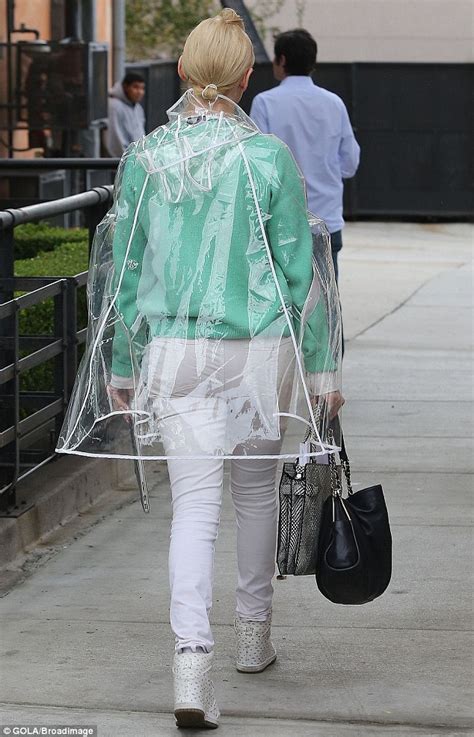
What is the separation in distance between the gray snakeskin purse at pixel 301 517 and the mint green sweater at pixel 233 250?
450mm

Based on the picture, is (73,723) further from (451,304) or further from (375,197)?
(375,197)

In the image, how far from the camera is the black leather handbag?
372 cm

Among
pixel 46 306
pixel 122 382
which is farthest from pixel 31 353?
pixel 122 382

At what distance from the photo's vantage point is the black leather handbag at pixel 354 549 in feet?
12.2

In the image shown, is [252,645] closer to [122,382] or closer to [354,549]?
[354,549]

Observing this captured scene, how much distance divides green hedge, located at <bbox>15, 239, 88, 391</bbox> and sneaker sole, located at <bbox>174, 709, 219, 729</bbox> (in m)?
2.61

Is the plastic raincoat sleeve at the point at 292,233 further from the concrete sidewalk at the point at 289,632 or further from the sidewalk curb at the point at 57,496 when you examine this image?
the sidewalk curb at the point at 57,496

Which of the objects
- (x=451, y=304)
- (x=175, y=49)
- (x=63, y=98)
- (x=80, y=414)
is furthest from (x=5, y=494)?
(x=175, y=49)

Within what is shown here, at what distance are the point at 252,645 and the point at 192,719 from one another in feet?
1.69

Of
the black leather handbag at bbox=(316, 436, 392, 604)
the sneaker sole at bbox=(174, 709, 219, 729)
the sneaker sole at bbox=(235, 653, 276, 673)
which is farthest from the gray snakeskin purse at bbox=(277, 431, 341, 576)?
the sneaker sole at bbox=(174, 709, 219, 729)

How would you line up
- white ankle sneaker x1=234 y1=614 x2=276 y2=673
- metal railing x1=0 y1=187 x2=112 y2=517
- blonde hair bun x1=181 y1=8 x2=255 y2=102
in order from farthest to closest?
1. metal railing x1=0 y1=187 x2=112 y2=517
2. white ankle sneaker x1=234 y1=614 x2=276 y2=673
3. blonde hair bun x1=181 y1=8 x2=255 y2=102

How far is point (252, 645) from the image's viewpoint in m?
4.02

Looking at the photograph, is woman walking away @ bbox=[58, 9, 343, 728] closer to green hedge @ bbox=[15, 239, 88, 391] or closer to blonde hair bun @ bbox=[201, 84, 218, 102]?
blonde hair bun @ bbox=[201, 84, 218, 102]

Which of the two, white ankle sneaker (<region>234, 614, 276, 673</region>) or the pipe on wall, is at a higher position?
the pipe on wall
